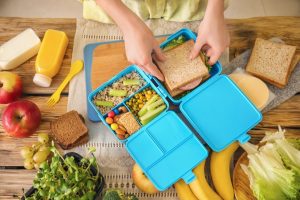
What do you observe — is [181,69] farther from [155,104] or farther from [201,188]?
[201,188]

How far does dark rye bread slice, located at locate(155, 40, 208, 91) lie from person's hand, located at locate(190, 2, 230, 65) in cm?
3

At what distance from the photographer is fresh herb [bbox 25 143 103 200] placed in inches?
31.2

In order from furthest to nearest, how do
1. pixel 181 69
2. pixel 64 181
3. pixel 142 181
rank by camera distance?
pixel 181 69 → pixel 142 181 → pixel 64 181

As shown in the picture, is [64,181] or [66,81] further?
[66,81]

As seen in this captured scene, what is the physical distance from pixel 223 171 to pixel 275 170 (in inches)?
5.4

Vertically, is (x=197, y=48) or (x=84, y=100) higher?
(x=197, y=48)

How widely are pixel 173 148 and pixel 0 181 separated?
486 mm

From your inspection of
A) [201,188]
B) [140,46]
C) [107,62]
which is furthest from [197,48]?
[201,188]

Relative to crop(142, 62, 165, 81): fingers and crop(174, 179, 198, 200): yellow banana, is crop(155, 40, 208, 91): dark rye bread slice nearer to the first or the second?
crop(142, 62, 165, 81): fingers

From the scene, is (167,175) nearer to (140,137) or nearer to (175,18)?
(140,137)

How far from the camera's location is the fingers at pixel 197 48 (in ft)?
3.25

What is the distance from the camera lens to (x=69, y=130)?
3.16 feet

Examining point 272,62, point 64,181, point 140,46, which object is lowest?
point 64,181

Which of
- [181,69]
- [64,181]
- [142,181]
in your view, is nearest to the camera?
[64,181]
